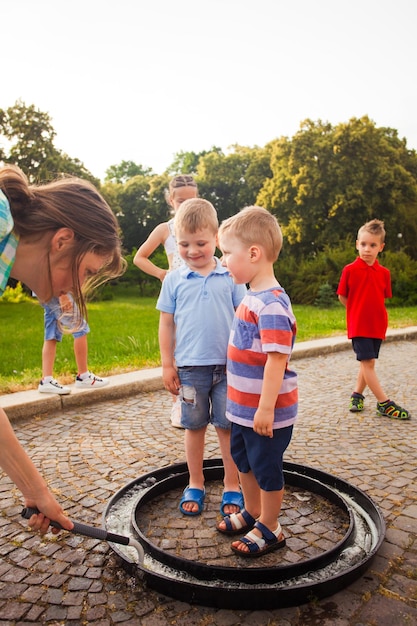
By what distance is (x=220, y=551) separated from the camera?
8.23 ft

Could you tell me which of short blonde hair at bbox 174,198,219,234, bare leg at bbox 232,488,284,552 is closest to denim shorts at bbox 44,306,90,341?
short blonde hair at bbox 174,198,219,234

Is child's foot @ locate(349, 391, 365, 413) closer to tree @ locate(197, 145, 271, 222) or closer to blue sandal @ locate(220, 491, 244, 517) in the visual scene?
blue sandal @ locate(220, 491, 244, 517)

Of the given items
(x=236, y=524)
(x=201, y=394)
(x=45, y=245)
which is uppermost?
(x=45, y=245)

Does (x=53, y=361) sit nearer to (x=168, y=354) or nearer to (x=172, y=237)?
(x=172, y=237)

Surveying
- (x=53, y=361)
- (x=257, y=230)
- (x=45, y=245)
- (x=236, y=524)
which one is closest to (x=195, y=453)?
(x=236, y=524)

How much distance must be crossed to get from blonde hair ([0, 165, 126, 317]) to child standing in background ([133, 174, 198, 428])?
1.83 m

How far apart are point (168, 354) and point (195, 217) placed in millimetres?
809

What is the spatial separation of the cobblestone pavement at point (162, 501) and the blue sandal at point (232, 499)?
1.20 ft

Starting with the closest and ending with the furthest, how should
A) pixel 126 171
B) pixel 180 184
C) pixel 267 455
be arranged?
1. pixel 267 455
2. pixel 180 184
3. pixel 126 171

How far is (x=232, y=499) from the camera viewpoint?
2.90m

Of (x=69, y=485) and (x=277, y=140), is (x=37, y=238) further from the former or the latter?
(x=277, y=140)

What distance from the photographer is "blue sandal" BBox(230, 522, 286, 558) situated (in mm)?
2430

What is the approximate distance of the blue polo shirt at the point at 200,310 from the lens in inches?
114

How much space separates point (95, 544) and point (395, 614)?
4.65 ft
